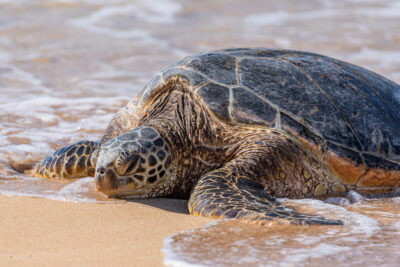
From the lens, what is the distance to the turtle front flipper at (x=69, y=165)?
3640 millimetres

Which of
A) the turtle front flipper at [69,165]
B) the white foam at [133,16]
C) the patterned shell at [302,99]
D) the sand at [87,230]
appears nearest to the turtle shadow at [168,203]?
the sand at [87,230]

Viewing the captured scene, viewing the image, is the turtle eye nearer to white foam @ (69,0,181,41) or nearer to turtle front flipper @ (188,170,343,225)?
turtle front flipper @ (188,170,343,225)

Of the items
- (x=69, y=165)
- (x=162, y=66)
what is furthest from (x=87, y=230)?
(x=162, y=66)

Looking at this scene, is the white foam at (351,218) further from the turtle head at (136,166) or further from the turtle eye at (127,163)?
the turtle eye at (127,163)

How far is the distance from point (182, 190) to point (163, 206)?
304 millimetres

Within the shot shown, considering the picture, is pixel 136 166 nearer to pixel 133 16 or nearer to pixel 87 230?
pixel 87 230

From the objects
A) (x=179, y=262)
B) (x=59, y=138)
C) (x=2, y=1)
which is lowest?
(x=179, y=262)

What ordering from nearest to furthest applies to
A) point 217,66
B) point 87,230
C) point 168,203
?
point 87,230 → point 168,203 → point 217,66

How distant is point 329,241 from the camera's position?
2.23 meters

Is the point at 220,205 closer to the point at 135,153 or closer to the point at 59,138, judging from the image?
the point at 135,153

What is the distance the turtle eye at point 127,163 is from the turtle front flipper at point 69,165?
70 centimetres

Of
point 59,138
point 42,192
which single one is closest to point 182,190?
point 42,192

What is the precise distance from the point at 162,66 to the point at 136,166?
5404 millimetres

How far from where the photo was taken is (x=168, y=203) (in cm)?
312
